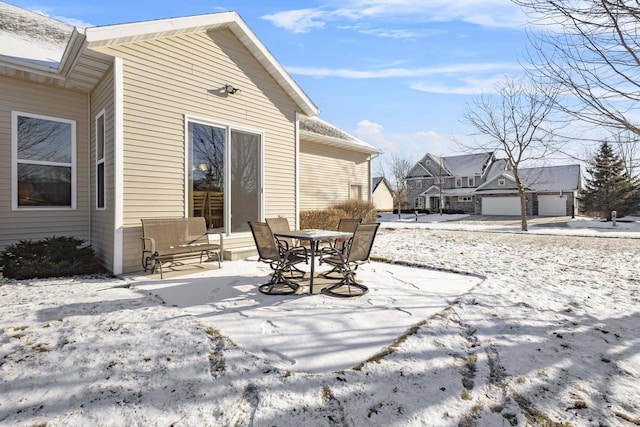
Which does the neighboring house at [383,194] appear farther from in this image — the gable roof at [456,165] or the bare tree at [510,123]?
the bare tree at [510,123]

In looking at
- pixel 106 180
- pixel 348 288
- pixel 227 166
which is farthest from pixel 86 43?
pixel 348 288

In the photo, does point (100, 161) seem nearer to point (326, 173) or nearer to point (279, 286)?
point (279, 286)

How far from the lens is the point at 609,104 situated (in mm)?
3713

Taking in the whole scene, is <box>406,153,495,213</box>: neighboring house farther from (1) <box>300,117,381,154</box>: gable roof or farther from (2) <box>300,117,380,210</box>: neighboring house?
(1) <box>300,117,381,154</box>: gable roof

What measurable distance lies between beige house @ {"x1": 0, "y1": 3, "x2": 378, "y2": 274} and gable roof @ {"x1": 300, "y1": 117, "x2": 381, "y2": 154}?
3989 millimetres

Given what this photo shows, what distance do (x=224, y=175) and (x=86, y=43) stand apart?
316 cm

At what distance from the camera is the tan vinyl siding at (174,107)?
18.8 feet

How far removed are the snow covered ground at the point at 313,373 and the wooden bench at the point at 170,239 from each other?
1.09 meters

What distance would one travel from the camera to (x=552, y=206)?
3009 cm

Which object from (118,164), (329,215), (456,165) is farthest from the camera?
(456,165)

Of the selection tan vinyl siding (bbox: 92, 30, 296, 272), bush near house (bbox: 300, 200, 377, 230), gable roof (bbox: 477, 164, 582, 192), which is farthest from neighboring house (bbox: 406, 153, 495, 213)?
tan vinyl siding (bbox: 92, 30, 296, 272)

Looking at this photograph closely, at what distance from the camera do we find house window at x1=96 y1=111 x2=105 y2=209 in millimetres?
6275

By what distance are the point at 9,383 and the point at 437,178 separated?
3938 cm

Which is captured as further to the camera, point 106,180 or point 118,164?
point 106,180
